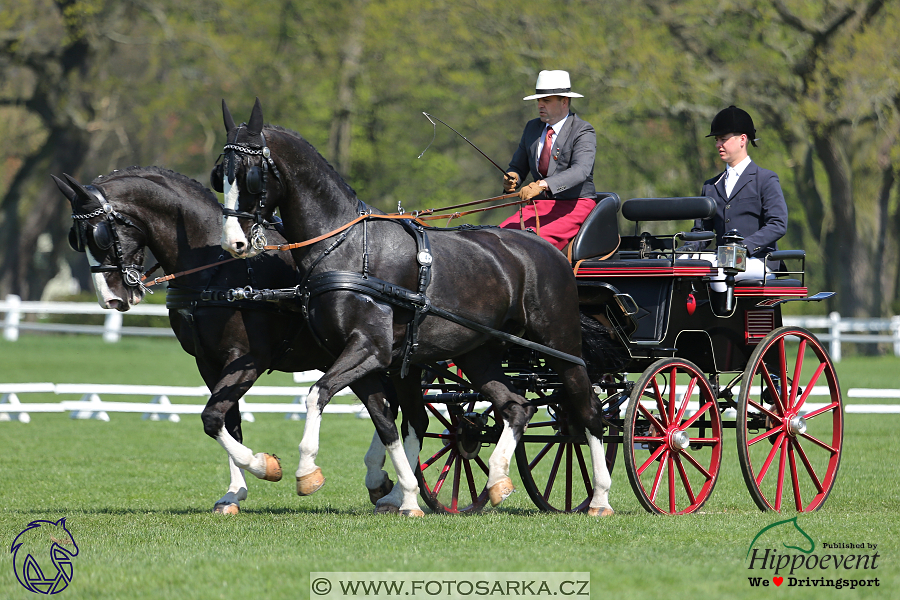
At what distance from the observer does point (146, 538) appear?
19.9ft

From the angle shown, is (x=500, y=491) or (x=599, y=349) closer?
(x=500, y=491)

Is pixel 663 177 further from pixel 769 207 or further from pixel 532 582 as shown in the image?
pixel 532 582

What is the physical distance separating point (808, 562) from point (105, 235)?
436cm

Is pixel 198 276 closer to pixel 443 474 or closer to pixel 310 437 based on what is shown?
pixel 310 437

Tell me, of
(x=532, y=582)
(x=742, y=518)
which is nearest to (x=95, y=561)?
(x=532, y=582)

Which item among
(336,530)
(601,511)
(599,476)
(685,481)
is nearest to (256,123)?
(336,530)

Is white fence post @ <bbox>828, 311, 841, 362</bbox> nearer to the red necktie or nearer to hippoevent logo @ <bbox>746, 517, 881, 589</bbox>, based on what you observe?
the red necktie

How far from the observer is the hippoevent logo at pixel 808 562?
16.2 feet

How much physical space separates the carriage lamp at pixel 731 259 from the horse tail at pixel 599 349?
2.64 feet

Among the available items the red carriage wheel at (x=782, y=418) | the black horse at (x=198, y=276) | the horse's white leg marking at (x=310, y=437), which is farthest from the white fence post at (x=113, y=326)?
the horse's white leg marking at (x=310, y=437)

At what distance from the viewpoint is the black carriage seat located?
7668 millimetres

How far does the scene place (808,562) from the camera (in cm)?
527

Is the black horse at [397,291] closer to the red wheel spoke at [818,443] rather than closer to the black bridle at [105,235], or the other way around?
the black bridle at [105,235]

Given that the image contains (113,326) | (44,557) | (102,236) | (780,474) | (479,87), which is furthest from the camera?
(479,87)
